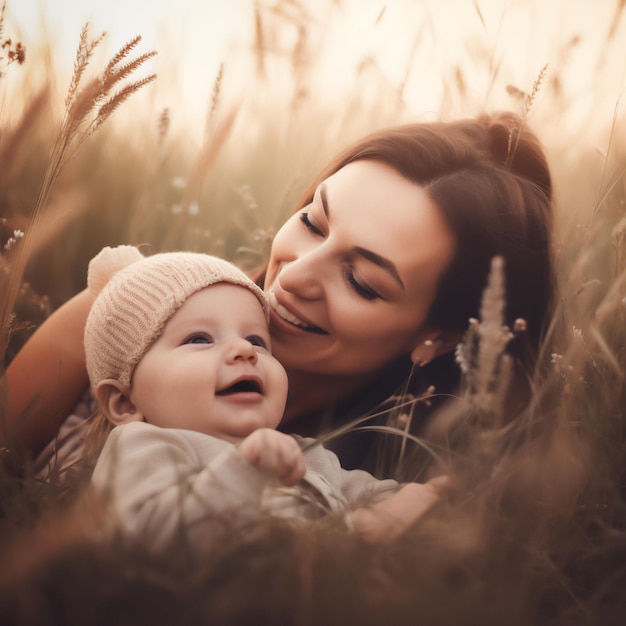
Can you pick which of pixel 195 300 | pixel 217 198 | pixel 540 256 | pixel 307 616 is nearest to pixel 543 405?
pixel 540 256

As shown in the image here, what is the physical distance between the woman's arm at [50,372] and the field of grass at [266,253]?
30 cm

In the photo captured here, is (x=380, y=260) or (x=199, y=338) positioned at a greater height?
(x=380, y=260)

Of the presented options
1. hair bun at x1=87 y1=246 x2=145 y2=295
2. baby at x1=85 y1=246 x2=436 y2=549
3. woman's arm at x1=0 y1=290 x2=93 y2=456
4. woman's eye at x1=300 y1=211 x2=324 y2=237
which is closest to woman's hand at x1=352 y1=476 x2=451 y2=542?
baby at x1=85 y1=246 x2=436 y2=549

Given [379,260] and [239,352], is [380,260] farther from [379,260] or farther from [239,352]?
[239,352]

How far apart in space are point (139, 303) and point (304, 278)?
1.58ft

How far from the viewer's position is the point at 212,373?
4.99ft

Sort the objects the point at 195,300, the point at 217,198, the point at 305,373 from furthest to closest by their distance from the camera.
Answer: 1. the point at 217,198
2. the point at 305,373
3. the point at 195,300

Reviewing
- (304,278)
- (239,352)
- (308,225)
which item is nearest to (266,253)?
(308,225)

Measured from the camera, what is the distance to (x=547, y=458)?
154 centimetres

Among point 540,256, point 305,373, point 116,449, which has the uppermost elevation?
point 540,256

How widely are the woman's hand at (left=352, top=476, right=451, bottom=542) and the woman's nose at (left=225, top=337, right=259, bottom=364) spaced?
418mm

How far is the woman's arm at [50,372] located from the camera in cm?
207

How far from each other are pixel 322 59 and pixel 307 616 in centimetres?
232

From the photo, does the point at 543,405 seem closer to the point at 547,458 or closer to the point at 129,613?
the point at 547,458
